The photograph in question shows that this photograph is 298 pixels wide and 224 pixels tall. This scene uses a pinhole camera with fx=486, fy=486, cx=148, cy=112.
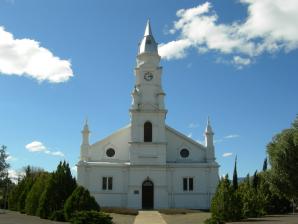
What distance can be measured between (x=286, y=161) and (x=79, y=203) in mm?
14193

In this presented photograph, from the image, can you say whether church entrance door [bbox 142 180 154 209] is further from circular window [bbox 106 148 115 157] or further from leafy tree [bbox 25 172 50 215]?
leafy tree [bbox 25 172 50 215]

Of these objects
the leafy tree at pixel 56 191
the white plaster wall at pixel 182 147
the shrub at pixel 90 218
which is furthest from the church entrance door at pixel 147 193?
the shrub at pixel 90 218

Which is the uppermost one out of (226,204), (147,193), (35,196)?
(147,193)

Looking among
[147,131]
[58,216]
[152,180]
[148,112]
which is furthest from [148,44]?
[58,216]

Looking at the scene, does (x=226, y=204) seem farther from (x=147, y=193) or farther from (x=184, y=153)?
(x=184, y=153)

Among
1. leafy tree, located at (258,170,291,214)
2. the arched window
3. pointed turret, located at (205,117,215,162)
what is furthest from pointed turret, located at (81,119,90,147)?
leafy tree, located at (258,170,291,214)

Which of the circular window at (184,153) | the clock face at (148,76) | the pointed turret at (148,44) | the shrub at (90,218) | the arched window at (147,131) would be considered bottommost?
the shrub at (90,218)

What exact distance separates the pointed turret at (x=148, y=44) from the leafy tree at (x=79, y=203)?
95.5ft

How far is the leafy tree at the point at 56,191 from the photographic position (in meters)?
37.3

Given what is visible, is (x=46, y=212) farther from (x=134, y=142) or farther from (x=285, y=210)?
(x=285, y=210)

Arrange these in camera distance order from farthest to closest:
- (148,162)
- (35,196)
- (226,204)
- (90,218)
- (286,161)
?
(148,162), (35,196), (226,204), (286,161), (90,218)

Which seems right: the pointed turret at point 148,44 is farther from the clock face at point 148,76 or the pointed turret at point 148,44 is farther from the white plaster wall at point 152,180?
the white plaster wall at point 152,180

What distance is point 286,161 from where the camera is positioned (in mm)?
32250

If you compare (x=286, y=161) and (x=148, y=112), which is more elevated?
(x=148, y=112)
